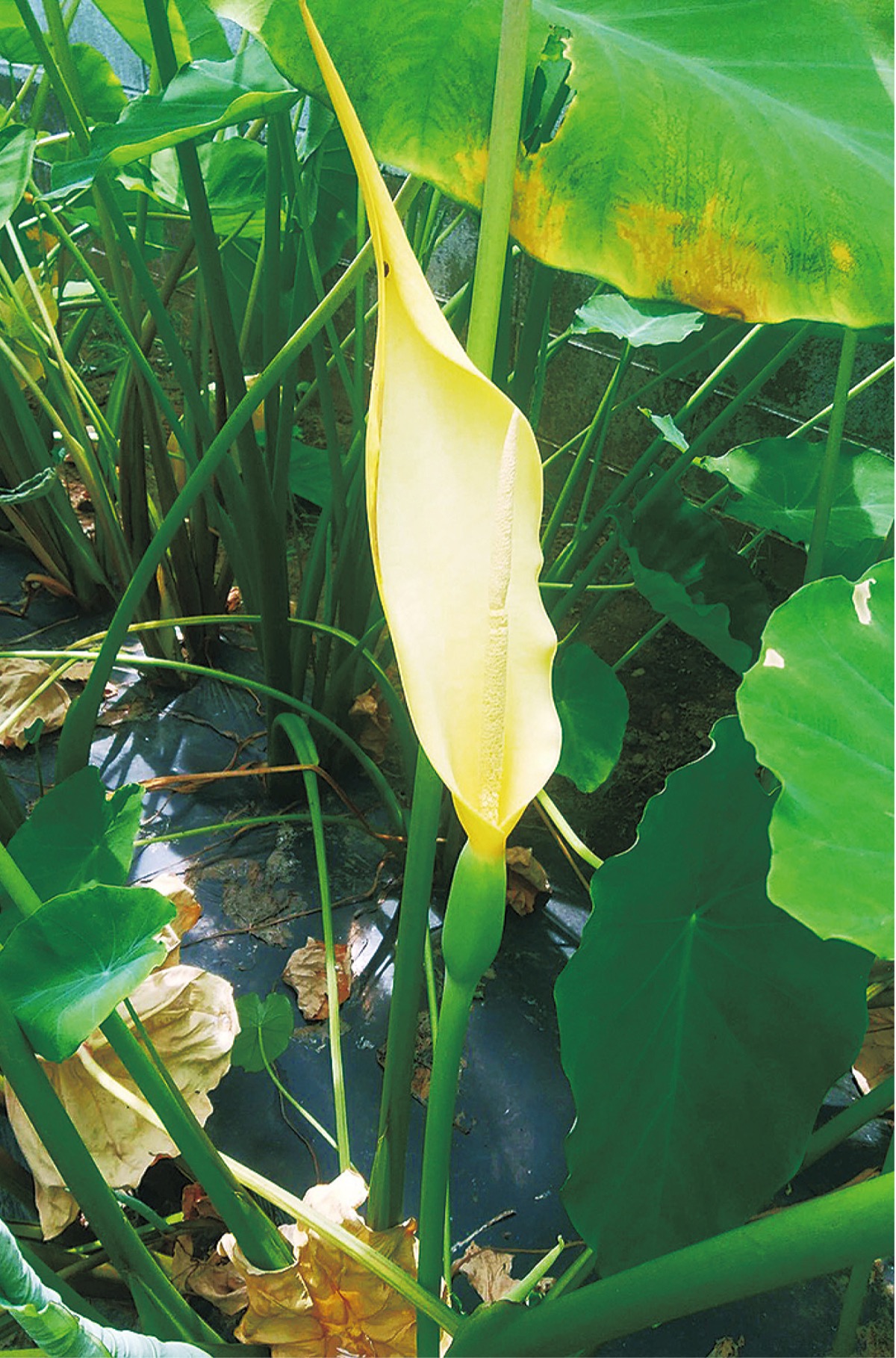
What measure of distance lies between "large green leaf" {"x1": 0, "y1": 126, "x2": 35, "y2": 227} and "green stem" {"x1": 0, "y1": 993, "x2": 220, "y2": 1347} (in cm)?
47

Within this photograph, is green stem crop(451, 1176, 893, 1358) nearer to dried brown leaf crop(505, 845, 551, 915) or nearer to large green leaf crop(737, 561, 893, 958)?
large green leaf crop(737, 561, 893, 958)

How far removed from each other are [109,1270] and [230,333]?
30.4 inches

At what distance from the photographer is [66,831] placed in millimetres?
676

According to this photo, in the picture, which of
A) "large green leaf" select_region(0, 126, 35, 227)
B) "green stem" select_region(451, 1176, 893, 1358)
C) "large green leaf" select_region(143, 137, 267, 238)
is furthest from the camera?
"large green leaf" select_region(143, 137, 267, 238)

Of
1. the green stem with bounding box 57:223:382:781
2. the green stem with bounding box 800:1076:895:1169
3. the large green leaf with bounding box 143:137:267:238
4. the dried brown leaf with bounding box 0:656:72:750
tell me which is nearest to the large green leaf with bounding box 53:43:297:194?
the green stem with bounding box 57:223:382:781

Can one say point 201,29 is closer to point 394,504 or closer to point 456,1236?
point 394,504

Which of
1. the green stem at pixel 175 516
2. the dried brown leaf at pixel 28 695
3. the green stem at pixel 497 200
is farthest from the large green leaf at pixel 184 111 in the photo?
the dried brown leaf at pixel 28 695

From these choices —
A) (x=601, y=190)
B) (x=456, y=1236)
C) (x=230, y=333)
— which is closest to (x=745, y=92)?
(x=601, y=190)

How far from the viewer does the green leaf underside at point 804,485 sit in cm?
85

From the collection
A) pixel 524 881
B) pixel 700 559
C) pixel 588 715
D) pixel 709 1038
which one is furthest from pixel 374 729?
pixel 709 1038

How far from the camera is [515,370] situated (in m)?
0.73

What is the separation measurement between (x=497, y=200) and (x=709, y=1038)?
44 cm

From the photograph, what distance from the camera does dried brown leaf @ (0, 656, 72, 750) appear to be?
3.97 feet

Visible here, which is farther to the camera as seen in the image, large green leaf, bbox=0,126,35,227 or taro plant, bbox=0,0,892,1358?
large green leaf, bbox=0,126,35,227
